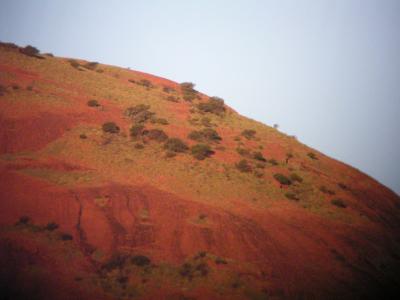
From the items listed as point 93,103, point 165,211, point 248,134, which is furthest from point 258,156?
point 93,103

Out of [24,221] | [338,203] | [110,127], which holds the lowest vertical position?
[24,221]

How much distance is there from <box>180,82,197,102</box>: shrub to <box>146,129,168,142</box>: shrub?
17.4m

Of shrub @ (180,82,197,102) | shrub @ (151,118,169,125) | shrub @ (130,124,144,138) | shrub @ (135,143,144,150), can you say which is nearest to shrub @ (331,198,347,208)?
shrub @ (135,143,144,150)

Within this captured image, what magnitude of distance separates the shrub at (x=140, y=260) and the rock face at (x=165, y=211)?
4 centimetres

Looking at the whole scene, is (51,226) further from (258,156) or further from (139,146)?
(258,156)

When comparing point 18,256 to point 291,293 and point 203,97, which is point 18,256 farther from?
point 203,97

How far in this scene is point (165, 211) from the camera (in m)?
17.7

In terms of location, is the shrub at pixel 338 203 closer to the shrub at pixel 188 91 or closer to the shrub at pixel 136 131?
the shrub at pixel 136 131

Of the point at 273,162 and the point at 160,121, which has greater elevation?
the point at 160,121

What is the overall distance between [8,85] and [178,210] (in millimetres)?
21377

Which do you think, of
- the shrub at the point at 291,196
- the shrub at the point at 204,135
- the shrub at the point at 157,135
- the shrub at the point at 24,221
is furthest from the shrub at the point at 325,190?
the shrub at the point at 24,221

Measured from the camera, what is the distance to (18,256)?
12758mm

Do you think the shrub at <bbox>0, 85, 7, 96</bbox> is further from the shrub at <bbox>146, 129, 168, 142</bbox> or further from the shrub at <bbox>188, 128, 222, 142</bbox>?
the shrub at <bbox>188, 128, 222, 142</bbox>

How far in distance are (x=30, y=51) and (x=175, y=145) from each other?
26.4 m
